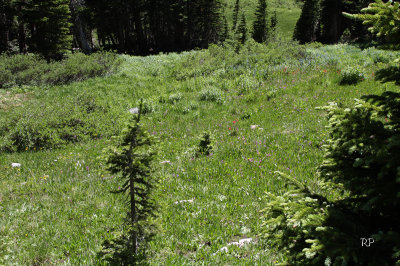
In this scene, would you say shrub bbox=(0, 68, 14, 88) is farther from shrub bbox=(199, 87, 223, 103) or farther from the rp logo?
the rp logo

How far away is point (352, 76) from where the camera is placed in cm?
1178

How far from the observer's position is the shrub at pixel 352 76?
11.7 meters

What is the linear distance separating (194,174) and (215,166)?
70 cm

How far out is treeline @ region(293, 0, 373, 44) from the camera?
158 feet

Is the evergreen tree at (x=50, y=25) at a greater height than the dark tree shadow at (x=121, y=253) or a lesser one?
greater

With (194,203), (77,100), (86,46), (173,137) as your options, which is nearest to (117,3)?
(86,46)

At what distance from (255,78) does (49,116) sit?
1131 centimetres

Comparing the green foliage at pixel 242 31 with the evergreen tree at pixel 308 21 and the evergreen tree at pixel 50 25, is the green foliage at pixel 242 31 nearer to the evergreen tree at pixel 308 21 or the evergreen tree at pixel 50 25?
the evergreen tree at pixel 308 21

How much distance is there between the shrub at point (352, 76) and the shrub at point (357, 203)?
10527mm

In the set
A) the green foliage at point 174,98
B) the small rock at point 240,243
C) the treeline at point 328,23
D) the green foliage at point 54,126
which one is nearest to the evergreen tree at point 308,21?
the treeline at point 328,23

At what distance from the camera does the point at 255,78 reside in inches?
618

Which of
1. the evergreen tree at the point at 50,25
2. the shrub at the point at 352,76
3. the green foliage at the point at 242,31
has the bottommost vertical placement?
the shrub at the point at 352,76

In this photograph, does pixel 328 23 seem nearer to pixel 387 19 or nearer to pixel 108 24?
pixel 108 24

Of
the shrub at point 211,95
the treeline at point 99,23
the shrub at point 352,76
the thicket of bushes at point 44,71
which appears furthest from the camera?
the treeline at point 99,23
